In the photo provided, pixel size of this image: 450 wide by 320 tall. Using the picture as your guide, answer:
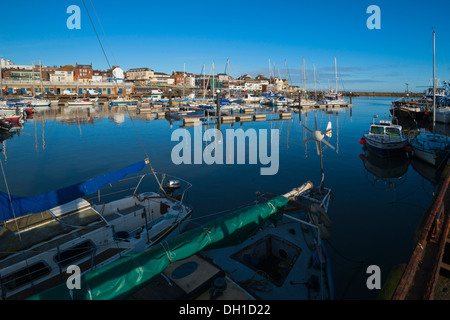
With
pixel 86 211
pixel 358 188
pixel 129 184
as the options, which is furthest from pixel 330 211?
pixel 129 184

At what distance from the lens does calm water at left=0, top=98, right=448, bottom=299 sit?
1454 centimetres

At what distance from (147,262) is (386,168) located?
30955 mm

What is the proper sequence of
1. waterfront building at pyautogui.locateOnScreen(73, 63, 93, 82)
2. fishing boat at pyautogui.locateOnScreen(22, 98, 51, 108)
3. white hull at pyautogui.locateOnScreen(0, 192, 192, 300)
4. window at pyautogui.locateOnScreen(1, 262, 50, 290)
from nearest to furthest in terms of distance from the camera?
window at pyautogui.locateOnScreen(1, 262, 50, 290) < white hull at pyautogui.locateOnScreen(0, 192, 192, 300) < fishing boat at pyautogui.locateOnScreen(22, 98, 51, 108) < waterfront building at pyautogui.locateOnScreen(73, 63, 93, 82)

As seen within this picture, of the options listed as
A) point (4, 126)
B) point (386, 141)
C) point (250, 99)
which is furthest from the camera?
point (250, 99)

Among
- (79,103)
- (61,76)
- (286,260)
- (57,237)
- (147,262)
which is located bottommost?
(286,260)

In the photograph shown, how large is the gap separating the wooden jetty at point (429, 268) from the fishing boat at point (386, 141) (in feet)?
83.5

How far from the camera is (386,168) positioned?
98.5 feet

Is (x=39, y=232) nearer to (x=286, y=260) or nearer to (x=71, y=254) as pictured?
(x=71, y=254)

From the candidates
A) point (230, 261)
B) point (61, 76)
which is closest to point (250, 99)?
point (61, 76)

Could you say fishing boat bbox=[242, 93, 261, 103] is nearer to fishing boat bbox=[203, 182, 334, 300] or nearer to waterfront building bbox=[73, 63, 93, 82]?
waterfront building bbox=[73, 63, 93, 82]

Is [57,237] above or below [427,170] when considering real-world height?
above

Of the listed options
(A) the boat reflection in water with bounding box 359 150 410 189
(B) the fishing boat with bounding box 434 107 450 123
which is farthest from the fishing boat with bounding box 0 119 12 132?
(B) the fishing boat with bounding box 434 107 450 123

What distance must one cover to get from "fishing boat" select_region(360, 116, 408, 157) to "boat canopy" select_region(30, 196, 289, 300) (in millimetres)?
29214

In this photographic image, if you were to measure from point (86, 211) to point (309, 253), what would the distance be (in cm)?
1066
